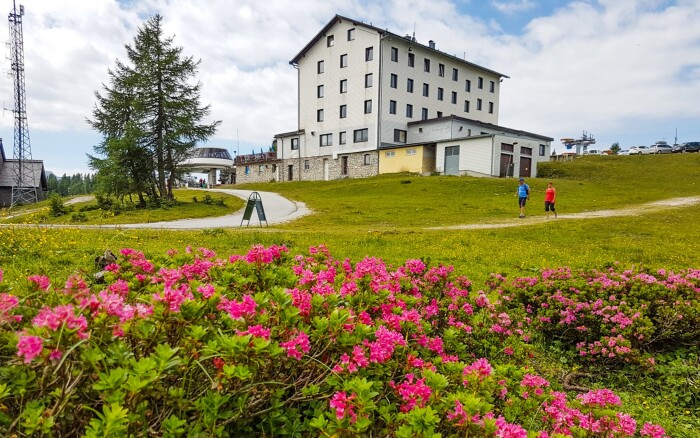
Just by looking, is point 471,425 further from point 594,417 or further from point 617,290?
point 617,290

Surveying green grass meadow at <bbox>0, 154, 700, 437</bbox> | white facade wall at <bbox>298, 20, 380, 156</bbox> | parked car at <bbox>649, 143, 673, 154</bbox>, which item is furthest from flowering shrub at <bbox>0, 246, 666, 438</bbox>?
parked car at <bbox>649, 143, 673, 154</bbox>

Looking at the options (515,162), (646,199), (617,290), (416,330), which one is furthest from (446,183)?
(416,330)

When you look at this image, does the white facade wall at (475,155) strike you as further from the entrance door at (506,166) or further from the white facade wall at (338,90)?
the white facade wall at (338,90)

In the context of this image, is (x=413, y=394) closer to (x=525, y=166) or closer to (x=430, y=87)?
(x=525, y=166)

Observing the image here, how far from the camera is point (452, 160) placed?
41.4 meters

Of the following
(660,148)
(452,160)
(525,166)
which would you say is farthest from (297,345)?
(660,148)

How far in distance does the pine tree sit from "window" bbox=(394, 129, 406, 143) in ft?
77.1

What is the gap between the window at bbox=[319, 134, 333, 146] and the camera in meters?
50.0

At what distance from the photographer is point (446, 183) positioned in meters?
34.0

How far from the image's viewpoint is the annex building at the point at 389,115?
137ft

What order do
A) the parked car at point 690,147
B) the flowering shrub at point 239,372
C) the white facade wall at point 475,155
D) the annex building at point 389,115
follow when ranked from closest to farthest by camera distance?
the flowering shrub at point 239,372 < the white facade wall at point 475,155 < the annex building at point 389,115 < the parked car at point 690,147

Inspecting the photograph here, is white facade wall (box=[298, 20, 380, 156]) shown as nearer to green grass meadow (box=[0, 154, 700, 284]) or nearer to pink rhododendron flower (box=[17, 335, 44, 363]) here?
green grass meadow (box=[0, 154, 700, 284])

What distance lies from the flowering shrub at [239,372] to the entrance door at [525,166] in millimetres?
42927

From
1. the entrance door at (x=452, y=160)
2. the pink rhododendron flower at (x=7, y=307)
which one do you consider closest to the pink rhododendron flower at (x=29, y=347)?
the pink rhododendron flower at (x=7, y=307)
